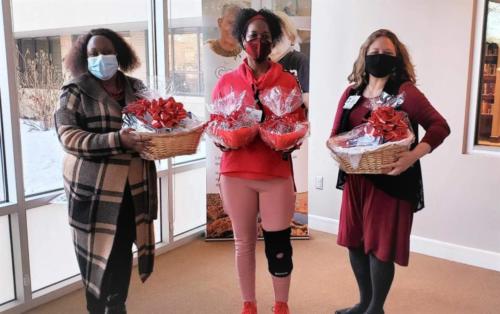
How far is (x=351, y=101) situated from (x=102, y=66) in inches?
43.6

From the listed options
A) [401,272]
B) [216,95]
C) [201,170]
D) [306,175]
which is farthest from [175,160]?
[401,272]

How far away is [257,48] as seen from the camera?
210 centimetres

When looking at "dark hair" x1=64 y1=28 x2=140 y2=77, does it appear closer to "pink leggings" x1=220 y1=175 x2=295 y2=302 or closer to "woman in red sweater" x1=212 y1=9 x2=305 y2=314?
"woman in red sweater" x1=212 y1=9 x2=305 y2=314

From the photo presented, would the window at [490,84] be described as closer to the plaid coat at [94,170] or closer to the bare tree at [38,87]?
the plaid coat at [94,170]

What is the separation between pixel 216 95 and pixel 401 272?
1912 millimetres

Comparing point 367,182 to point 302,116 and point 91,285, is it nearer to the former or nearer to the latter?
point 302,116

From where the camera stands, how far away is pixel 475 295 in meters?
2.85

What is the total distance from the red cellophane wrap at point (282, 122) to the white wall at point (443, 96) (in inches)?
67.1

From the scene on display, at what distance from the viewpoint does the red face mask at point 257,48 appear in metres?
2.09

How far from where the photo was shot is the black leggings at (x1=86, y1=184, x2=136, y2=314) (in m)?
2.01

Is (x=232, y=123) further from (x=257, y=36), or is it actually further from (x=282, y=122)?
(x=257, y=36)

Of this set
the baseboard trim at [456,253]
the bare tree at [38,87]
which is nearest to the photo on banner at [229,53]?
the baseboard trim at [456,253]

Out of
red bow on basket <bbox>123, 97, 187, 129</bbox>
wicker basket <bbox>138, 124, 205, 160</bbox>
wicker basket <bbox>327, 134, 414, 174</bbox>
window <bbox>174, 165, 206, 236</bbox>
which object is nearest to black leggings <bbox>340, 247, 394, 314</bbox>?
wicker basket <bbox>327, 134, 414, 174</bbox>

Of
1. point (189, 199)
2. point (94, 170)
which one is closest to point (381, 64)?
point (94, 170)
